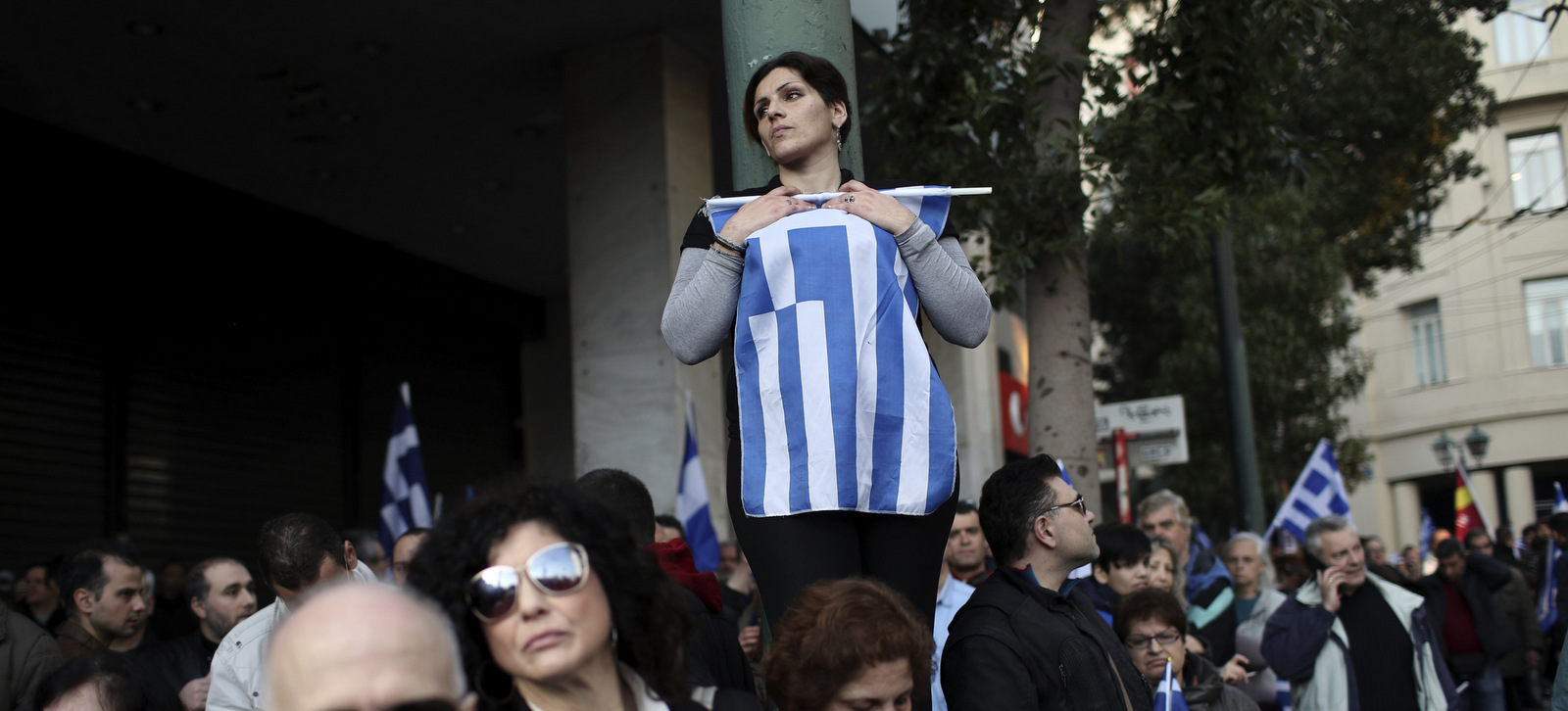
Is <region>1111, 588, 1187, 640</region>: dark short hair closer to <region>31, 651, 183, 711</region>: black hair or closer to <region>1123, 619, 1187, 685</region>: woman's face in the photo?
<region>1123, 619, 1187, 685</region>: woman's face

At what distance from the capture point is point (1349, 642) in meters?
7.45

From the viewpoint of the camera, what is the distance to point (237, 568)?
6.46m

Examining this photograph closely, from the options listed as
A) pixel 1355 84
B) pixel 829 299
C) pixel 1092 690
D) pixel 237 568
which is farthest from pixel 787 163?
pixel 1355 84

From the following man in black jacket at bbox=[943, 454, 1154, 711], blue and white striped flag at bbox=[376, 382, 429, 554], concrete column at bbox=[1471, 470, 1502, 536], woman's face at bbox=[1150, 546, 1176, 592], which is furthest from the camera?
concrete column at bbox=[1471, 470, 1502, 536]

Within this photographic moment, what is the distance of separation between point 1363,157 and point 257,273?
38.8 feet

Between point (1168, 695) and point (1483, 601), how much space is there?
6385 millimetres

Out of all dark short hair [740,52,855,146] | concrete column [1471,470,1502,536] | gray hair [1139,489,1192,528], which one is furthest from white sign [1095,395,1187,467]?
concrete column [1471,470,1502,536]

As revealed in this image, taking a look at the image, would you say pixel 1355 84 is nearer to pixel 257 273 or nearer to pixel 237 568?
pixel 257 273

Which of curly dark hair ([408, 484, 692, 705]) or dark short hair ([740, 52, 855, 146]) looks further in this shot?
dark short hair ([740, 52, 855, 146])

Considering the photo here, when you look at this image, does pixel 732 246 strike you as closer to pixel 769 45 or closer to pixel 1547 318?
pixel 769 45

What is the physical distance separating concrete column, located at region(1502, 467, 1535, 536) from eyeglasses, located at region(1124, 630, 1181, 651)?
34.4 metres

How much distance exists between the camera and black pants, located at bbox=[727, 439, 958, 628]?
10.1ft

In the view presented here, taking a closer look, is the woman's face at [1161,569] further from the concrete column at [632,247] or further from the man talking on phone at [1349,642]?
the concrete column at [632,247]

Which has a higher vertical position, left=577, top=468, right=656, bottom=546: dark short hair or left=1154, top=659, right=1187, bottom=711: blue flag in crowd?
left=577, top=468, right=656, bottom=546: dark short hair
